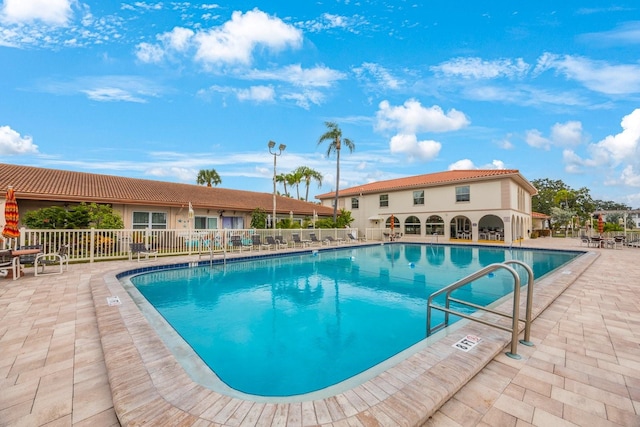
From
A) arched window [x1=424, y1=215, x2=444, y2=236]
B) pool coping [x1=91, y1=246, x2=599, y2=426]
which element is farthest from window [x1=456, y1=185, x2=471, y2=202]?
pool coping [x1=91, y1=246, x2=599, y2=426]

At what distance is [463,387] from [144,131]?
2303 cm

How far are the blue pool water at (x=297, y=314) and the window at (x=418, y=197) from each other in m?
13.2

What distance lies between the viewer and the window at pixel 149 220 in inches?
607

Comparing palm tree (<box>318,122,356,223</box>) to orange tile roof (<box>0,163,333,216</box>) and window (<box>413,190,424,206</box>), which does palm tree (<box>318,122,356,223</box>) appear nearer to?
orange tile roof (<box>0,163,333,216</box>)

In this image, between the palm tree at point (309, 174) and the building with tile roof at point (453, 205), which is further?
the palm tree at point (309, 174)

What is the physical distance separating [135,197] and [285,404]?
659 inches

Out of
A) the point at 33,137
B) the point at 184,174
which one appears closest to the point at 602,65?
the point at 33,137

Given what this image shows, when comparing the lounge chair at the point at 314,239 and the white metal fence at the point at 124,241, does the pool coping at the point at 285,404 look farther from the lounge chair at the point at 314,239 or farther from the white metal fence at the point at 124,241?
the lounge chair at the point at 314,239

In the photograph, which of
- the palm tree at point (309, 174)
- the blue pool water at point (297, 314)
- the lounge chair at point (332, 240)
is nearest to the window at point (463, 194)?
the lounge chair at point (332, 240)

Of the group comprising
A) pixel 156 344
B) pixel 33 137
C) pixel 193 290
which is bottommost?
pixel 193 290

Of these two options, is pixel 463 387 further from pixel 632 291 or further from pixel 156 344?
pixel 632 291

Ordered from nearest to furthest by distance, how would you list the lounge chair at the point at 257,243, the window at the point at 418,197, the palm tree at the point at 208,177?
1. the lounge chair at the point at 257,243
2. the window at the point at 418,197
3. the palm tree at the point at 208,177

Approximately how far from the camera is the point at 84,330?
374 centimetres

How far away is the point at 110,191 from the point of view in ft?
49.9
